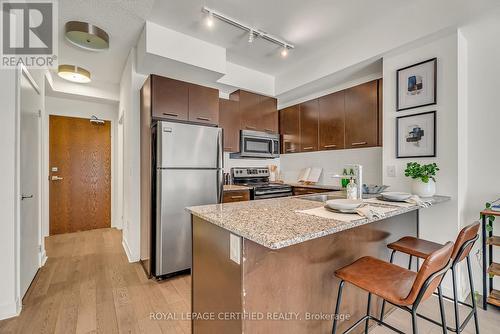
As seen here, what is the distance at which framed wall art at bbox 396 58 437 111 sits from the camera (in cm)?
216

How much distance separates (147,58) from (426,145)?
3.00 m

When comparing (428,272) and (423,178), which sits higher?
(423,178)

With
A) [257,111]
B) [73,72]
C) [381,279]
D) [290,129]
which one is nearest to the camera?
[381,279]

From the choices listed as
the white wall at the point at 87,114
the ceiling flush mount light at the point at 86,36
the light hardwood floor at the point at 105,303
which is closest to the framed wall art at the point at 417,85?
the light hardwood floor at the point at 105,303

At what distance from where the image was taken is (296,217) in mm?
1243

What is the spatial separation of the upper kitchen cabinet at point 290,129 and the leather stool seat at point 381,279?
260 cm

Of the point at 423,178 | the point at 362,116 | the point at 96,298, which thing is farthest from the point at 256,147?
the point at 96,298

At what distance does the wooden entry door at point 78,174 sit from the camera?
411cm

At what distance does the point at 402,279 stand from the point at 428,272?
0.29m

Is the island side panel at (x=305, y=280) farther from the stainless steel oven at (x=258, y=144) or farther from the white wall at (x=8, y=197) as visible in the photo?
the stainless steel oven at (x=258, y=144)

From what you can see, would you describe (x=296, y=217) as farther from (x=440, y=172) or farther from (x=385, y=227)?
(x=440, y=172)

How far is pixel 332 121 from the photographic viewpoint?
3.29m

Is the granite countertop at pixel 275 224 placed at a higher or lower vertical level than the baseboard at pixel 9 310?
higher

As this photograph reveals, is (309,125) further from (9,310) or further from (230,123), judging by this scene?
(9,310)
